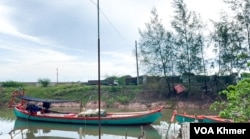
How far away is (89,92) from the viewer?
79.6ft

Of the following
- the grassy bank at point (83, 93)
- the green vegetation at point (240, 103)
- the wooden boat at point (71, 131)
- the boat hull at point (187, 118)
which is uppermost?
the green vegetation at point (240, 103)

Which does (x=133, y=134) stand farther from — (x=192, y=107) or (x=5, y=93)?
(x=5, y=93)

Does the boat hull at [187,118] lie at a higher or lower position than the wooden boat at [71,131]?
higher

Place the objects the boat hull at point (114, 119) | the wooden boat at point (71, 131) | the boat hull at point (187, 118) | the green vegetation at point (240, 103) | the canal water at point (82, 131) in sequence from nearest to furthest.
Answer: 1. the green vegetation at point (240, 103)
2. the boat hull at point (187, 118)
3. the canal water at point (82, 131)
4. the wooden boat at point (71, 131)
5. the boat hull at point (114, 119)

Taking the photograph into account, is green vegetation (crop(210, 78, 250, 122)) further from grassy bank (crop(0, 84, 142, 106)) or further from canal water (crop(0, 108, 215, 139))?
grassy bank (crop(0, 84, 142, 106))

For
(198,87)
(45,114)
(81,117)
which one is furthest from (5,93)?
(198,87)

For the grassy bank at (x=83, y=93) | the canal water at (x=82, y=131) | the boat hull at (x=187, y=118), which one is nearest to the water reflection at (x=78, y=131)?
the canal water at (x=82, y=131)

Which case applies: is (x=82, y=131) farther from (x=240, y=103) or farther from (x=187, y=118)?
(x=240, y=103)

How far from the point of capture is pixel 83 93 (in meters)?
24.3

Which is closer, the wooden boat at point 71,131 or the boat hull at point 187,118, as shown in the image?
the boat hull at point 187,118

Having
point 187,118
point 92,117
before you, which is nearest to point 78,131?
point 92,117

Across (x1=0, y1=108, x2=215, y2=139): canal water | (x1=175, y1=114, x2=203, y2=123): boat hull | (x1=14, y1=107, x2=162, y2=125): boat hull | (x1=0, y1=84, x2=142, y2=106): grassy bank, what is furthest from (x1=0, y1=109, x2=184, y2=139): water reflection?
(x1=0, y1=84, x2=142, y2=106): grassy bank

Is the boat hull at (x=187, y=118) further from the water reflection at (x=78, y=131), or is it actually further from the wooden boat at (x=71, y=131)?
the wooden boat at (x=71, y=131)

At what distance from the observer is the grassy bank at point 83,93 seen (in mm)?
23156
